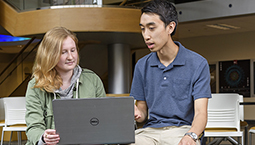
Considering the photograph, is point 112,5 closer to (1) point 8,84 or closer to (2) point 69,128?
(1) point 8,84

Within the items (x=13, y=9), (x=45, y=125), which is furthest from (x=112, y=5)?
(x=45, y=125)

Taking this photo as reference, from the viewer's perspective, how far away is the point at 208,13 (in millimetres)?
10320

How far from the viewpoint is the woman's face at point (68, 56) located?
1.96 meters

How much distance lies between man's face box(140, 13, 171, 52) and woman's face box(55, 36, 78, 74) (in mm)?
413

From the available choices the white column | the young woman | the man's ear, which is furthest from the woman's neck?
the white column

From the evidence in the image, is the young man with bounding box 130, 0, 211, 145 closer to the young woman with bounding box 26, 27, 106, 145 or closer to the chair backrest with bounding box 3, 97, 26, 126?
the young woman with bounding box 26, 27, 106, 145

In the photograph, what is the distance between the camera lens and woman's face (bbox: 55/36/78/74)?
6.45 ft

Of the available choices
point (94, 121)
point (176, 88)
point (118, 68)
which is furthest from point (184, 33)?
point (94, 121)

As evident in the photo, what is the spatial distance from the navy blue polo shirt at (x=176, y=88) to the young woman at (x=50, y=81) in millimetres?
395

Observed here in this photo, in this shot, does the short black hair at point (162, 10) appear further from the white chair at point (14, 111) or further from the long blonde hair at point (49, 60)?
the white chair at point (14, 111)

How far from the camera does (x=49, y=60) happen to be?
1.96 m

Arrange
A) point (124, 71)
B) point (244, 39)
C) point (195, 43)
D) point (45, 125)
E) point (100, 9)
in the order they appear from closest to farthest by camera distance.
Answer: point (45, 125) < point (100, 9) < point (124, 71) < point (244, 39) < point (195, 43)

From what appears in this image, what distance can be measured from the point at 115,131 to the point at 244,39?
39.9ft

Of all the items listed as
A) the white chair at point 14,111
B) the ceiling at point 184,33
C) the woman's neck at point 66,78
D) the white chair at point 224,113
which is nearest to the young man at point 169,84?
the woman's neck at point 66,78
